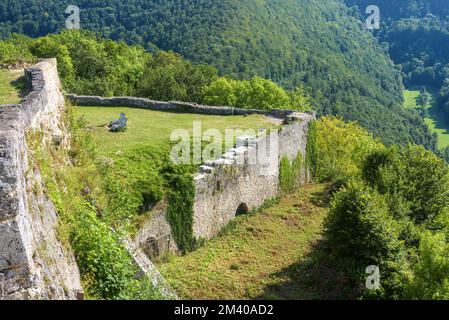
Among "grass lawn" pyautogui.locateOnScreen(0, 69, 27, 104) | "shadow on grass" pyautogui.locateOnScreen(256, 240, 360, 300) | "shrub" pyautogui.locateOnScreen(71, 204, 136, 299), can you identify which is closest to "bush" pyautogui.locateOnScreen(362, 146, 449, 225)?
"shadow on grass" pyautogui.locateOnScreen(256, 240, 360, 300)

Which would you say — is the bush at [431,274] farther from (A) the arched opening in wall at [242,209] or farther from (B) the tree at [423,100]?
(B) the tree at [423,100]

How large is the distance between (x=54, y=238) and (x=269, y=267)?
9.83m

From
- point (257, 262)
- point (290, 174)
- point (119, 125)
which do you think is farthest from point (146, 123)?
point (257, 262)

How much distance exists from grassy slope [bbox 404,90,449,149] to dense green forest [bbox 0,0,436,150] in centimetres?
375

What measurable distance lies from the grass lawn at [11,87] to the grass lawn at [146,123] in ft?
10.3

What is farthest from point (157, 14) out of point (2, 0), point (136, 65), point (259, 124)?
point (259, 124)

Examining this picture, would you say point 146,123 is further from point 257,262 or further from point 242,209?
point 257,262

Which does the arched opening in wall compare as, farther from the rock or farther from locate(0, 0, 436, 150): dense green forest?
locate(0, 0, 436, 150): dense green forest

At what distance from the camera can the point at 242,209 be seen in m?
19.0

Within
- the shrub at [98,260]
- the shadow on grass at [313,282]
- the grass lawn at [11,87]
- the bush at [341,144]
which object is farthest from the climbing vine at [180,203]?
the bush at [341,144]

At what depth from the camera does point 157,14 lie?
103062 millimetres

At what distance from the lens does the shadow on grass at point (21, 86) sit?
A: 1266 centimetres

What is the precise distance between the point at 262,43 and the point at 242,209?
10157 centimetres

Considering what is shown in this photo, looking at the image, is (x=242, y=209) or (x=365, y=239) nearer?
(x=365, y=239)
